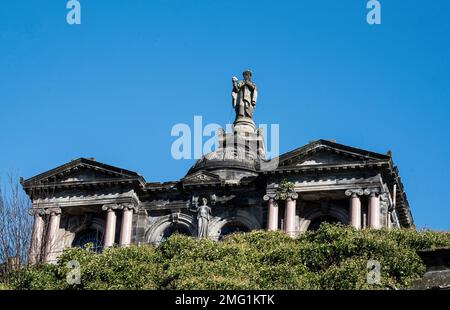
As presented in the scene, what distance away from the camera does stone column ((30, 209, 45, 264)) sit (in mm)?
48456

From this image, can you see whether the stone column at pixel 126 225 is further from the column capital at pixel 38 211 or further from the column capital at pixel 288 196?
the column capital at pixel 288 196

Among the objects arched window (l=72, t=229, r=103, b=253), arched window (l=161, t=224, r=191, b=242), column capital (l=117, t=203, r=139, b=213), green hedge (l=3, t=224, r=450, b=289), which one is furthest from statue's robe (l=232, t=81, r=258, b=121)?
green hedge (l=3, t=224, r=450, b=289)

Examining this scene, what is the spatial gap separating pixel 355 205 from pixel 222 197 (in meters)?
6.72

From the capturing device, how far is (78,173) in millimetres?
55562

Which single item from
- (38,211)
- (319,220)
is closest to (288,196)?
(319,220)

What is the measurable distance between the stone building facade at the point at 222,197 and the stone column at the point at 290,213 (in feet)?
0.15

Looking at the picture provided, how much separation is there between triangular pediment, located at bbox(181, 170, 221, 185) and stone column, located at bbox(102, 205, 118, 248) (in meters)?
3.68

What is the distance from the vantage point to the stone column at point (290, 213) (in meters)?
51.5

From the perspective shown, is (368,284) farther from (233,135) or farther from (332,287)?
(233,135)

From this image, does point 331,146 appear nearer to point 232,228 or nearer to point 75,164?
point 232,228

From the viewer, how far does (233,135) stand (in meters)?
57.8

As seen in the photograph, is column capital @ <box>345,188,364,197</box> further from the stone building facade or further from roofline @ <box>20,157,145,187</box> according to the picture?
roofline @ <box>20,157,145,187</box>

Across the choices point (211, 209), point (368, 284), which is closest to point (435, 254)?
point (368, 284)
